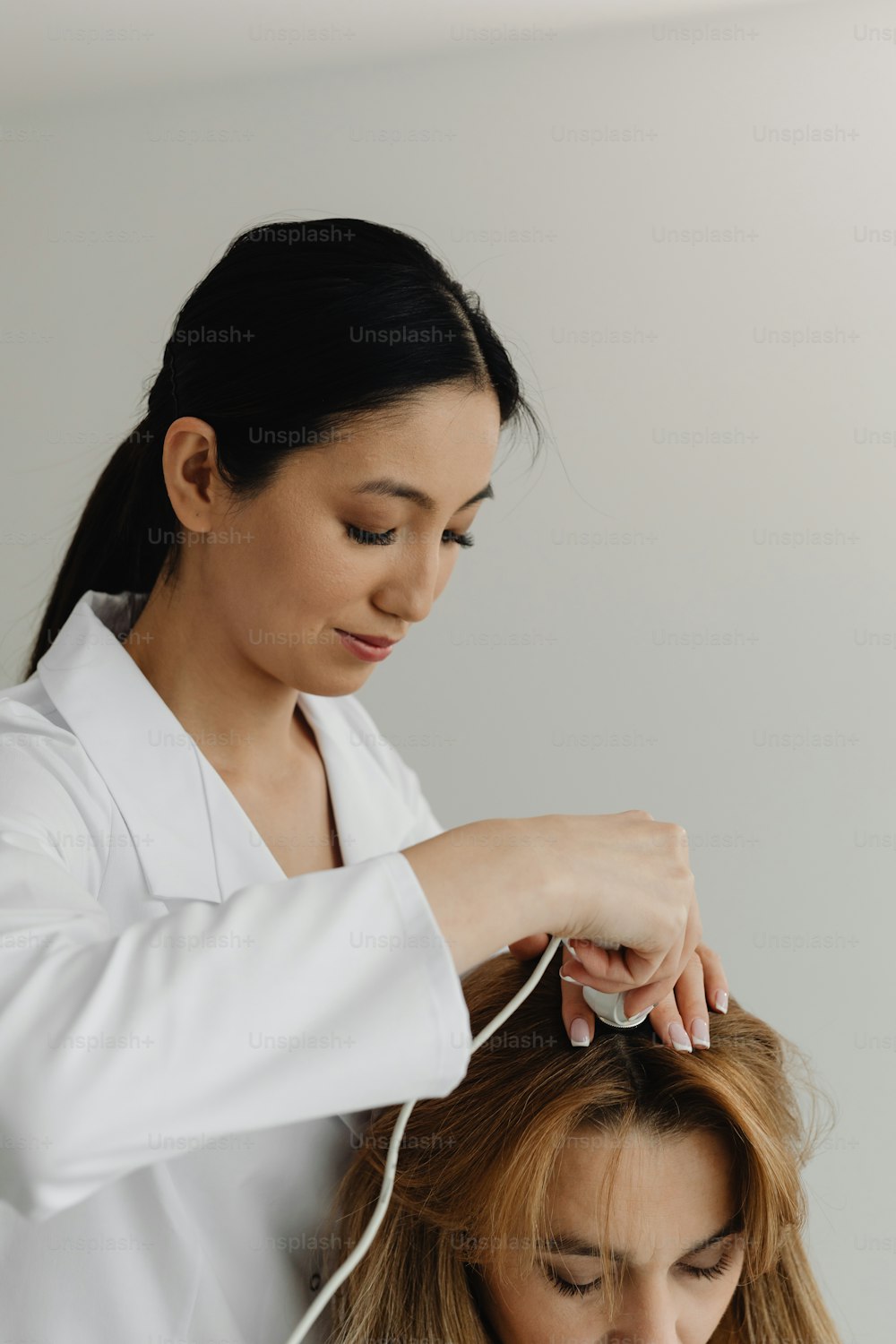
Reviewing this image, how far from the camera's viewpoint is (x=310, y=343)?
1.05m

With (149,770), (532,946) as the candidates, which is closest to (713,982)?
(532,946)

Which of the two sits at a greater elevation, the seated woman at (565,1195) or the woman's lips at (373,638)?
the woman's lips at (373,638)

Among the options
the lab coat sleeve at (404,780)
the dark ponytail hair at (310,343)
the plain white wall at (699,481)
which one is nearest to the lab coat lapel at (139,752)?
the dark ponytail hair at (310,343)

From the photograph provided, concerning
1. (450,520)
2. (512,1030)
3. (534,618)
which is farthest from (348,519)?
(534,618)

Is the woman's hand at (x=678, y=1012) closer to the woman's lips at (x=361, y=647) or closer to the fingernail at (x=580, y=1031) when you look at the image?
the fingernail at (x=580, y=1031)

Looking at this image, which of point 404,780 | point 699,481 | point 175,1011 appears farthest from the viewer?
point 699,481

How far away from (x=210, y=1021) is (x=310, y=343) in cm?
58

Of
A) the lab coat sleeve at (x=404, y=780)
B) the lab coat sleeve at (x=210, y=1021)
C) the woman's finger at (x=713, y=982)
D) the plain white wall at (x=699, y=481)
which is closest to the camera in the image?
the lab coat sleeve at (x=210, y=1021)

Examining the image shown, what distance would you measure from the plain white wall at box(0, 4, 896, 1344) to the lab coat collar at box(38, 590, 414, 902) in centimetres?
98

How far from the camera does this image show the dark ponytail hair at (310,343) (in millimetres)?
1032

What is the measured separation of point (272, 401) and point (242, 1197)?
66 cm

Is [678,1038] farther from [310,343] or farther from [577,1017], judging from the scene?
[310,343]

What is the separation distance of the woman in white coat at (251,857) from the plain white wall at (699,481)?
2.66 ft

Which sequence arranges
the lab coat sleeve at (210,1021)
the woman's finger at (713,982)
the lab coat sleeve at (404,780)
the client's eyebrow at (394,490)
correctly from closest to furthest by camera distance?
the lab coat sleeve at (210,1021), the client's eyebrow at (394,490), the woman's finger at (713,982), the lab coat sleeve at (404,780)
